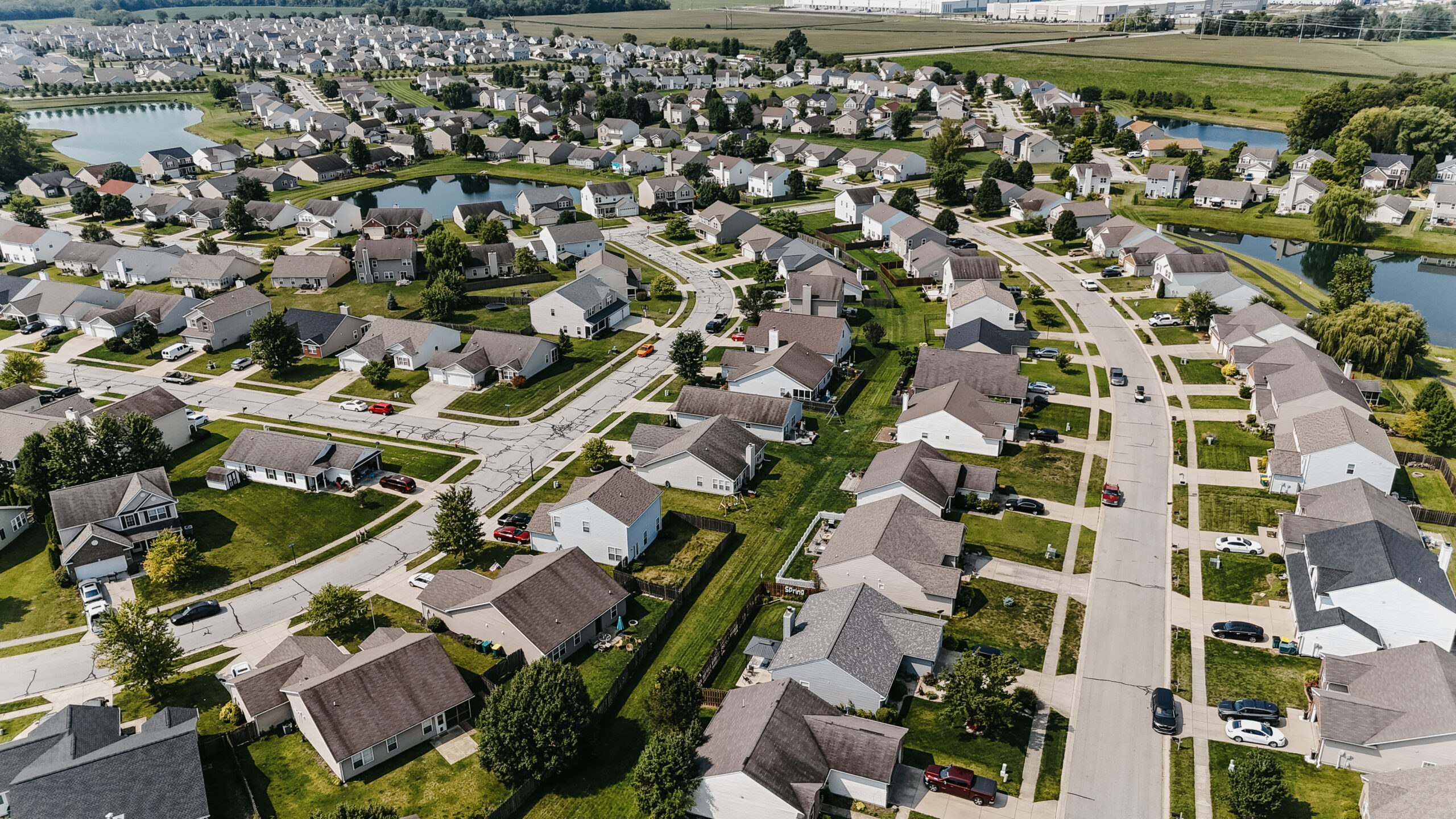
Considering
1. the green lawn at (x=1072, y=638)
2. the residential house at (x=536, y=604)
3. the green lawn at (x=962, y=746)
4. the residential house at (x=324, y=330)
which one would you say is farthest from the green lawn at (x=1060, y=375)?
the residential house at (x=324, y=330)

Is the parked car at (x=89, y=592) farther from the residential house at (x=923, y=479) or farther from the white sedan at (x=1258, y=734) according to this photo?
the white sedan at (x=1258, y=734)

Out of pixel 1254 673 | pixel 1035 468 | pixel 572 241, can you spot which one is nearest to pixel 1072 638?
pixel 1254 673

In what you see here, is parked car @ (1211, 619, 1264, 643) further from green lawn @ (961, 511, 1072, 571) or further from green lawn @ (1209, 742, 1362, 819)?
green lawn @ (961, 511, 1072, 571)

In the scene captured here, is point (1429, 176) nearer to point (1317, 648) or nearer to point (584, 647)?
point (1317, 648)

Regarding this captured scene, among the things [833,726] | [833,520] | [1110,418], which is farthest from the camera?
[1110,418]

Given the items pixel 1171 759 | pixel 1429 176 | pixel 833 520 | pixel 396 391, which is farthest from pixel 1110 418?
pixel 1429 176

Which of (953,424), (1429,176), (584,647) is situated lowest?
(584,647)

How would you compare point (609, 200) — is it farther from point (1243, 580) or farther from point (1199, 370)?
point (1243, 580)

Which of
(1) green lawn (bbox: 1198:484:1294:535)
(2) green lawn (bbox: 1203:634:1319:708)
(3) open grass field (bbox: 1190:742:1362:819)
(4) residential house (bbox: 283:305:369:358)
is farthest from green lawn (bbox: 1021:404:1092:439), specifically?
(4) residential house (bbox: 283:305:369:358)
